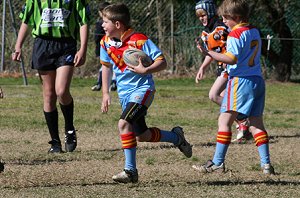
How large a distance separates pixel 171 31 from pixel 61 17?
44.9ft

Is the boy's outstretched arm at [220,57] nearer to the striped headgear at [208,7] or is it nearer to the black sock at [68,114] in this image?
the black sock at [68,114]

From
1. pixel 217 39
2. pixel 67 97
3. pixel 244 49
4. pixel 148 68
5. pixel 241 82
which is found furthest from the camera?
pixel 217 39

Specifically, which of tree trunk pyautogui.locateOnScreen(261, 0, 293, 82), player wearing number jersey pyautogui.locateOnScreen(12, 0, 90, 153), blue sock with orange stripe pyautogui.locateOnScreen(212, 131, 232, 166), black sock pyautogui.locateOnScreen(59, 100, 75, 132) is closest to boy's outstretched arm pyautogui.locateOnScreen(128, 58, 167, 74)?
blue sock with orange stripe pyautogui.locateOnScreen(212, 131, 232, 166)

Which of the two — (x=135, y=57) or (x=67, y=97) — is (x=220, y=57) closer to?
(x=135, y=57)

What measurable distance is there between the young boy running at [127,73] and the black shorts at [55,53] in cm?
159

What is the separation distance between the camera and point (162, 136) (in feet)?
26.7

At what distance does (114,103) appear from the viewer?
592 inches

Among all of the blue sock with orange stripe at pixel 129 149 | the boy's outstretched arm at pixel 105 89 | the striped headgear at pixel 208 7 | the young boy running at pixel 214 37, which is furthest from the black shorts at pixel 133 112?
the striped headgear at pixel 208 7

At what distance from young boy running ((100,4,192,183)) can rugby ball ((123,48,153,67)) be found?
4 centimetres

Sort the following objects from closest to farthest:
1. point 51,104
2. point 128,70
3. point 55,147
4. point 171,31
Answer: point 128,70
point 55,147
point 51,104
point 171,31

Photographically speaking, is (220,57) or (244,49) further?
(244,49)

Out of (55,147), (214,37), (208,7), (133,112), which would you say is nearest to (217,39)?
(214,37)

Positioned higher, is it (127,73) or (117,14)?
(117,14)

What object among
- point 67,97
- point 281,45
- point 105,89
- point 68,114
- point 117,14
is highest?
point 117,14
